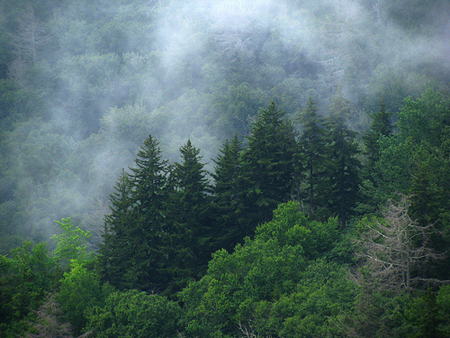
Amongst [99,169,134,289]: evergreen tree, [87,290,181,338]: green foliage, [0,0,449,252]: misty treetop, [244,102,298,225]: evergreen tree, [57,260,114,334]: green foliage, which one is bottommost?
[87,290,181,338]: green foliage

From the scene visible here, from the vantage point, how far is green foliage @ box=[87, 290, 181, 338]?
28562 mm

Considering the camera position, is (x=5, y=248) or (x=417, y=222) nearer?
(x=417, y=222)

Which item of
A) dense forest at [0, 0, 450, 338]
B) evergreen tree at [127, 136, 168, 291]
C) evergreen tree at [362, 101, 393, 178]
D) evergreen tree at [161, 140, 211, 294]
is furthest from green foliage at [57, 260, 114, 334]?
evergreen tree at [362, 101, 393, 178]

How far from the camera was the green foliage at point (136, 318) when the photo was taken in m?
28.6

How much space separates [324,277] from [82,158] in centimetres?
9743

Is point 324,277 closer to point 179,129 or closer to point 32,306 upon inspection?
point 32,306

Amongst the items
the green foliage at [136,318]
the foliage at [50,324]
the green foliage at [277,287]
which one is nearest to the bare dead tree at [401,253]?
the green foliage at [277,287]

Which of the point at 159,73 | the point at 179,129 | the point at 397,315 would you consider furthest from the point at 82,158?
the point at 397,315

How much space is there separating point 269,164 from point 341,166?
6368 mm

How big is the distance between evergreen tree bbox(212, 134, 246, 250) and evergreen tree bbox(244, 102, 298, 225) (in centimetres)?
88

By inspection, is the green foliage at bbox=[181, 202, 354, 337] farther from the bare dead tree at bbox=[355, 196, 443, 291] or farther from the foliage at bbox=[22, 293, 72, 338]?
the foliage at bbox=[22, 293, 72, 338]

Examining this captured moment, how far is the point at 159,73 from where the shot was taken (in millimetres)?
154125

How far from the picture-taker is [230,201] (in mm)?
39344

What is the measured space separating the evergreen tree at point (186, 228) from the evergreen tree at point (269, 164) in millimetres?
4264
